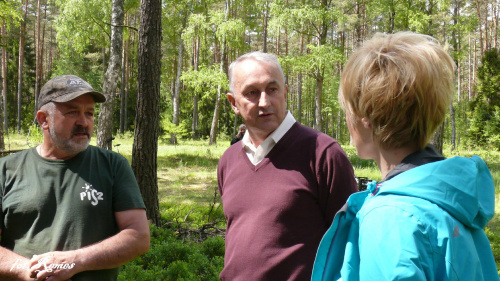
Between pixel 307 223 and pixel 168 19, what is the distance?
24.7m

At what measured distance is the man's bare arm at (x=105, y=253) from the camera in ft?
Answer: 6.61

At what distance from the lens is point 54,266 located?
2016 millimetres

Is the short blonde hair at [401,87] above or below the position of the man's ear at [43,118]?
above

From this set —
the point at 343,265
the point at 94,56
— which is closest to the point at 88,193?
the point at 343,265

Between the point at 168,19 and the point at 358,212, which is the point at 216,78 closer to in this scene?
the point at 168,19

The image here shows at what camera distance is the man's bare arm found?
201 cm

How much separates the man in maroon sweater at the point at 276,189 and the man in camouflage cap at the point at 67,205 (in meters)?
0.59

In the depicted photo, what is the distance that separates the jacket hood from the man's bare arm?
4.94 ft

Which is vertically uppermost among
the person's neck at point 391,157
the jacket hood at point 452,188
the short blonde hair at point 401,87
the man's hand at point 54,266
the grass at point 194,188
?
the short blonde hair at point 401,87

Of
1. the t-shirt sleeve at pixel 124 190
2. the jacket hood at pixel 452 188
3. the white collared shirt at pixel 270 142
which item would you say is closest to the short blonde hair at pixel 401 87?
the jacket hood at pixel 452 188

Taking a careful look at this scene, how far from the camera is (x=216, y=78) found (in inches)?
744

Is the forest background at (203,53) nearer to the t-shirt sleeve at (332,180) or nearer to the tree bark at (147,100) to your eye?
the tree bark at (147,100)

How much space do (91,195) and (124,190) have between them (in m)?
0.18

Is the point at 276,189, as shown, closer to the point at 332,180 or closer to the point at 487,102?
the point at 332,180
